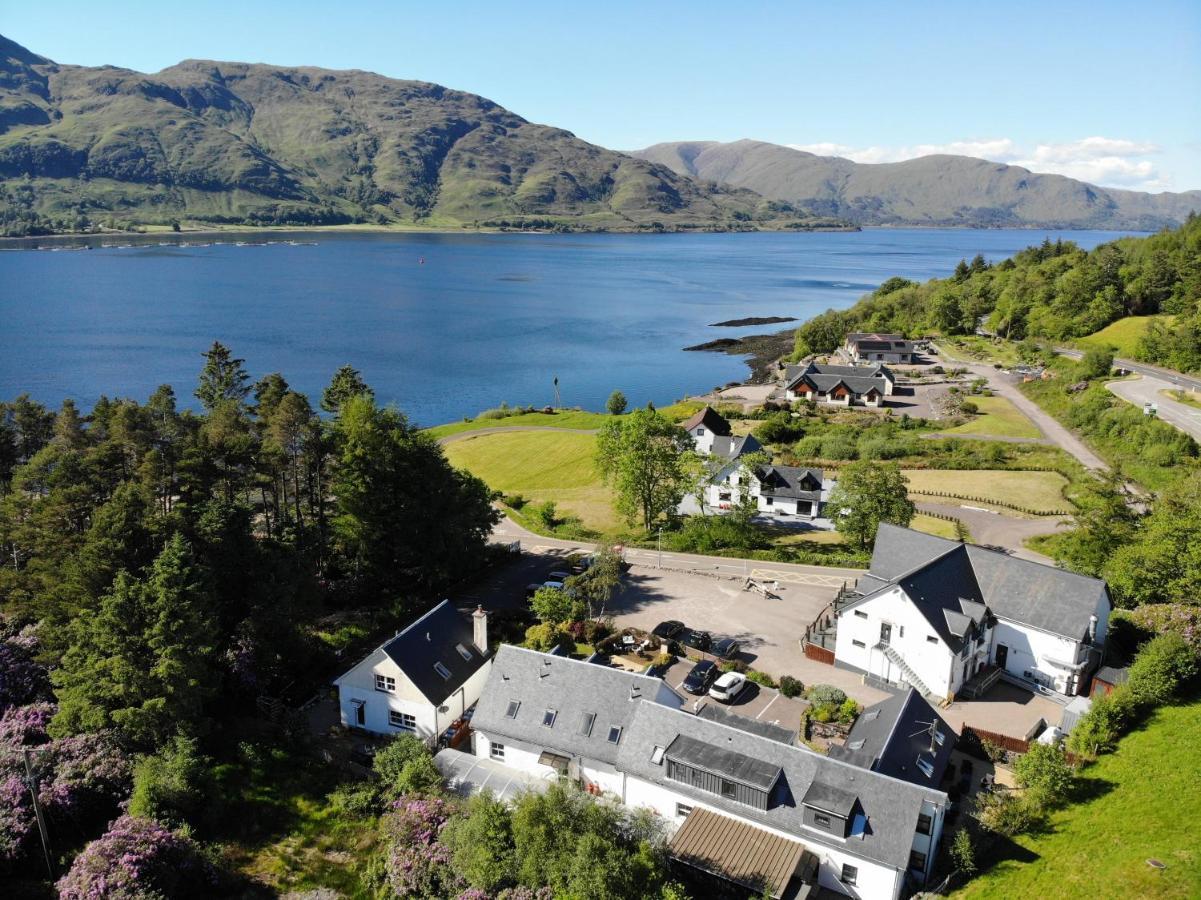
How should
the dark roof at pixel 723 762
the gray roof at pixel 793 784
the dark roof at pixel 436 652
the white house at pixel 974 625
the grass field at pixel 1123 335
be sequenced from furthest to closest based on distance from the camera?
the grass field at pixel 1123 335
the white house at pixel 974 625
the dark roof at pixel 436 652
the dark roof at pixel 723 762
the gray roof at pixel 793 784

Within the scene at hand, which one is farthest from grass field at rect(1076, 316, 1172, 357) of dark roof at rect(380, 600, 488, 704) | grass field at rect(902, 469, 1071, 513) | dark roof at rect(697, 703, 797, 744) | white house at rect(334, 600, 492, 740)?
white house at rect(334, 600, 492, 740)

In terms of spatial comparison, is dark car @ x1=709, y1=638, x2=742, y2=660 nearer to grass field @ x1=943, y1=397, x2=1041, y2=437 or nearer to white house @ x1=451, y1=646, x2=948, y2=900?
white house @ x1=451, y1=646, x2=948, y2=900

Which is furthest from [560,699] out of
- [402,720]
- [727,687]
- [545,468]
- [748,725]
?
[545,468]

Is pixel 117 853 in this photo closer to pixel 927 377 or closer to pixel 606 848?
pixel 606 848

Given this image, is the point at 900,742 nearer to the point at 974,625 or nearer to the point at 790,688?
the point at 790,688

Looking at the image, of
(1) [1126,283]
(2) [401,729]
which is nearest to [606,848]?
(2) [401,729]

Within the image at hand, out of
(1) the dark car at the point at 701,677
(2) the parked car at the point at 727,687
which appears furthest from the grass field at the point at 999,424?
(2) the parked car at the point at 727,687

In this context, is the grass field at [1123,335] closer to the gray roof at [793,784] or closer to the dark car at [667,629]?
the dark car at [667,629]
